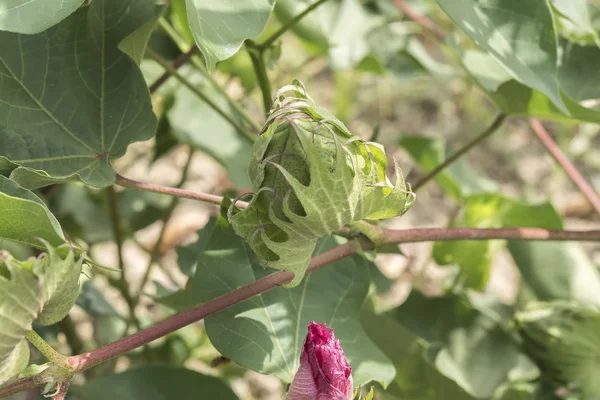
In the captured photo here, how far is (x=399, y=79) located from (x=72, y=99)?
2.85 ft

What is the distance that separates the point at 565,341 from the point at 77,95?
798 mm

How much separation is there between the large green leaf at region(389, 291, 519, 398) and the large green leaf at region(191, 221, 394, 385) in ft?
1.35

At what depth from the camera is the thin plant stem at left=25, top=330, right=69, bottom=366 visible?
1.94ft

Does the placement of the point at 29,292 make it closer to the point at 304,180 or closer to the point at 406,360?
the point at 304,180

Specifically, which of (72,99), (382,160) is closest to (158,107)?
(72,99)

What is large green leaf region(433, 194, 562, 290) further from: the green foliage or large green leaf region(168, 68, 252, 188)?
large green leaf region(168, 68, 252, 188)

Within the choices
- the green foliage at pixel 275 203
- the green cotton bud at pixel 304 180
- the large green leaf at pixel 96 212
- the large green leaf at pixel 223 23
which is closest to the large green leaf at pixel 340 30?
the green foliage at pixel 275 203

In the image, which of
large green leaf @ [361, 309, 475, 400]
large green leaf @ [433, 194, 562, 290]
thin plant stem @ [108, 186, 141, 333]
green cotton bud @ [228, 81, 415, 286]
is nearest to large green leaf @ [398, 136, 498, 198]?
large green leaf @ [433, 194, 562, 290]

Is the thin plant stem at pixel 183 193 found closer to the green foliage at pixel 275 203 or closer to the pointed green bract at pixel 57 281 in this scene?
the green foliage at pixel 275 203

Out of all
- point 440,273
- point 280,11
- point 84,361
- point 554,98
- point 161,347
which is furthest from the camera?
point 440,273

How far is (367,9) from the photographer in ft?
5.14

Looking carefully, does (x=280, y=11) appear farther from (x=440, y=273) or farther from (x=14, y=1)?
(x=440, y=273)

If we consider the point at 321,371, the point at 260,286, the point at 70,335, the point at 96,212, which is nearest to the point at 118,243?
the point at 70,335

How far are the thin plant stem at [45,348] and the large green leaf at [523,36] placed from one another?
536 millimetres
